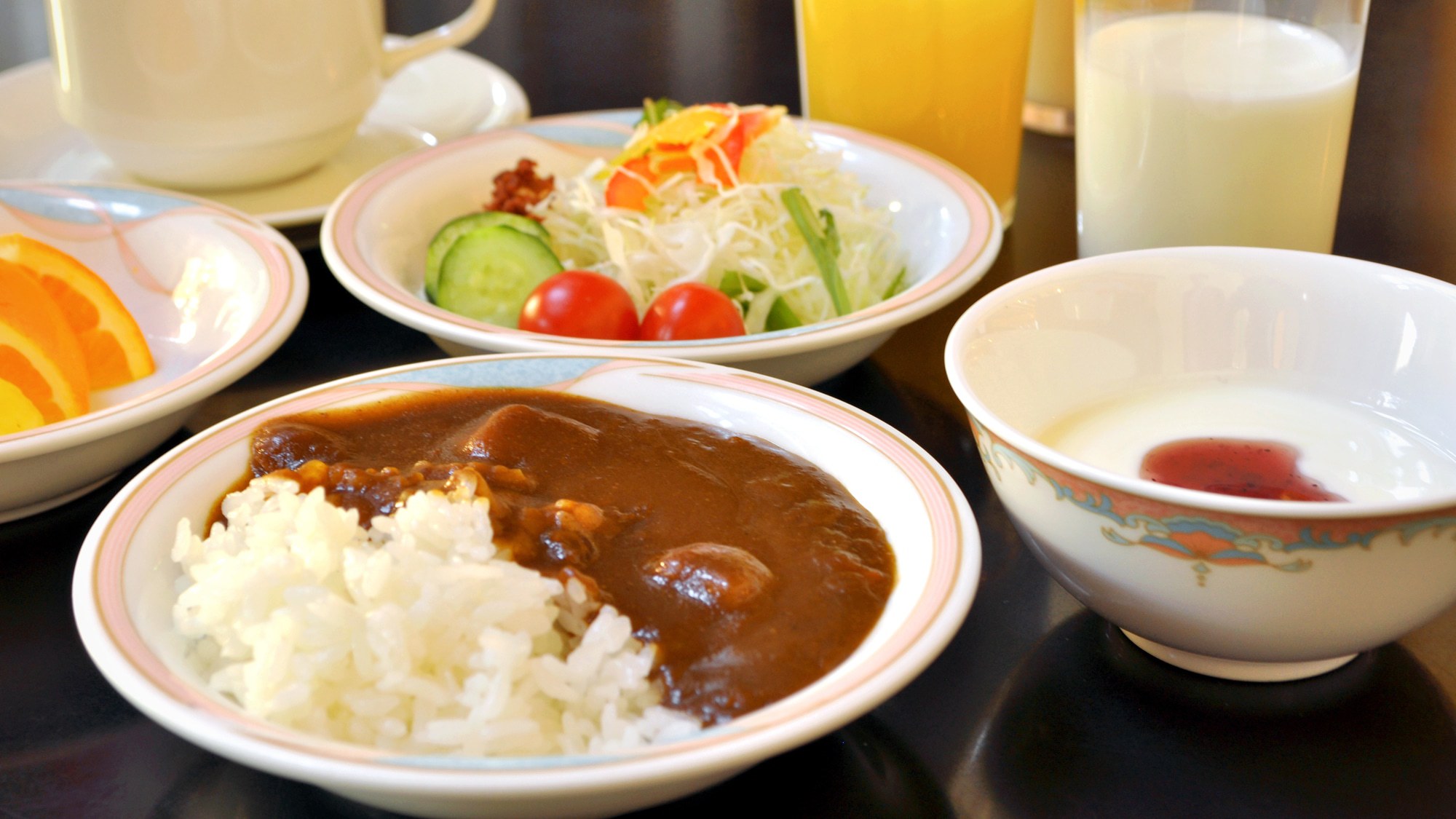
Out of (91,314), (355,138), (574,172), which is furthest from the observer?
(355,138)

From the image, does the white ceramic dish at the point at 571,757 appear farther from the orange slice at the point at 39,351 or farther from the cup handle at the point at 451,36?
the cup handle at the point at 451,36

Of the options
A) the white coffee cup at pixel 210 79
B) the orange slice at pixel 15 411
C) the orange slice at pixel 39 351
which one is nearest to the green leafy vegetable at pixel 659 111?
the white coffee cup at pixel 210 79

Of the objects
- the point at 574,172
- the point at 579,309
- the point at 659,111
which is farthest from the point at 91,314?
the point at 659,111

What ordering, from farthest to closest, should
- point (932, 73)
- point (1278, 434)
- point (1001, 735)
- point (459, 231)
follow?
point (932, 73) → point (459, 231) → point (1278, 434) → point (1001, 735)

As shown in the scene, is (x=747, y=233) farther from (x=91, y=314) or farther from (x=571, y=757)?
(x=571, y=757)

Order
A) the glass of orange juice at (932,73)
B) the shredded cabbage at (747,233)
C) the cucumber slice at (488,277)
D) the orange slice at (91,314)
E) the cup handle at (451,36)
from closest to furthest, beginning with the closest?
1. the orange slice at (91,314)
2. the cucumber slice at (488,277)
3. the shredded cabbage at (747,233)
4. the glass of orange juice at (932,73)
5. the cup handle at (451,36)

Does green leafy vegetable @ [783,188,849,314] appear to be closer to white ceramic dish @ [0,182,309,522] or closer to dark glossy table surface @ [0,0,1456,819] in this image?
dark glossy table surface @ [0,0,1456,819]

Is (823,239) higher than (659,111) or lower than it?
lower
